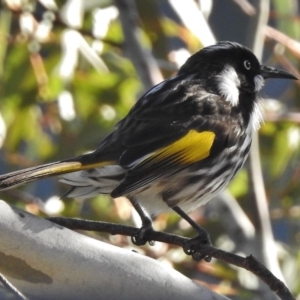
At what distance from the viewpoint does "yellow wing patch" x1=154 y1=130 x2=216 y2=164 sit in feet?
8.93

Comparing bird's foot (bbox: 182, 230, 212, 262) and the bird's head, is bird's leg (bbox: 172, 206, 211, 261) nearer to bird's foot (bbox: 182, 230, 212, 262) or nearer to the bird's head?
bird's foot (bbox: 182, 230, 212, 262)

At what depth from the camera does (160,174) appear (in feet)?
8.76

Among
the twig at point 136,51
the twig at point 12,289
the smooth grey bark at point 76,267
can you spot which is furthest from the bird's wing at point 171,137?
the twig at point 12,289

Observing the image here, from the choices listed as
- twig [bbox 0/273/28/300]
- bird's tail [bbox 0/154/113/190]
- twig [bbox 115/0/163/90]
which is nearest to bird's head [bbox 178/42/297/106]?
twig [bbox 115/0/163/90]

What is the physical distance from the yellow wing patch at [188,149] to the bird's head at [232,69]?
406mm

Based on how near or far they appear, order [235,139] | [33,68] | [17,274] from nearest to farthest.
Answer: [17,274], [235,139], [33,68]

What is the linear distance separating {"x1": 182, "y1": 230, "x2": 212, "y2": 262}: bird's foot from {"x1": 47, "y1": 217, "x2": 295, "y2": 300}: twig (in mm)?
19

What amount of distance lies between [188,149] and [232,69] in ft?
2.14

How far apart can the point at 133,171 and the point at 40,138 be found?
66.6 inches

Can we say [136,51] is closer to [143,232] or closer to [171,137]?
[171,137]

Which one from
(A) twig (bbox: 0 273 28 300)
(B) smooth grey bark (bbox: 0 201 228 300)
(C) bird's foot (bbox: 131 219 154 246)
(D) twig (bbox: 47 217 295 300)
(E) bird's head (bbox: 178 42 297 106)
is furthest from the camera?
(E) bird's head (bbox: 178 42 297 106)

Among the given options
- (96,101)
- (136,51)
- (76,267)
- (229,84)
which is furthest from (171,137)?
(96,101)

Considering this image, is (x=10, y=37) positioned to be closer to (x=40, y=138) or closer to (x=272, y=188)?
(x=40, y=138)

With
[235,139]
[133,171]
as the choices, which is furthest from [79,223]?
[235,139]
